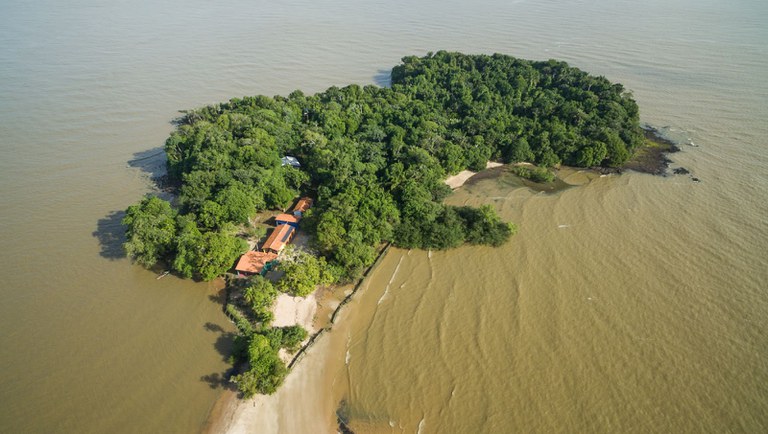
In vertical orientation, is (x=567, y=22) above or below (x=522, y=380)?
above

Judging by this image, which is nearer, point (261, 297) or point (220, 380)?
point (220, 380)

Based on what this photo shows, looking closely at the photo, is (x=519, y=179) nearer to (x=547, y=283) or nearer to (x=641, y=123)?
(x=547, y=283)

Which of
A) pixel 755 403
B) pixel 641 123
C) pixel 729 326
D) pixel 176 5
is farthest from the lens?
pixel 176 5

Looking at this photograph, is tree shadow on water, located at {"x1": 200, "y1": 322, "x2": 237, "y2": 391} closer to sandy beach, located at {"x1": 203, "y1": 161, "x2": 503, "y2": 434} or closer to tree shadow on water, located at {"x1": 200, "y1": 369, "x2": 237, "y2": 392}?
tree shadow on water, located at {"x1": 200, "y1": 369, "x2": 237, "y2": 392}

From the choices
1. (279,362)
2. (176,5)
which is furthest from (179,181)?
(176,5)

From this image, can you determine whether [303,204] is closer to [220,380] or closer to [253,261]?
[253,261]

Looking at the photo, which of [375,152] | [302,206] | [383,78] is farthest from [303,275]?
[383,78]

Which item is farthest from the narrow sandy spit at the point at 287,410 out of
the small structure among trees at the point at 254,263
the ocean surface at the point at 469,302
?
the small structure among trees at the point at 254,263

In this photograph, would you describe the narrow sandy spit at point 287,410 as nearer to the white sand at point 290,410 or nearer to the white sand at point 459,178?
the white sand at point 290,410
